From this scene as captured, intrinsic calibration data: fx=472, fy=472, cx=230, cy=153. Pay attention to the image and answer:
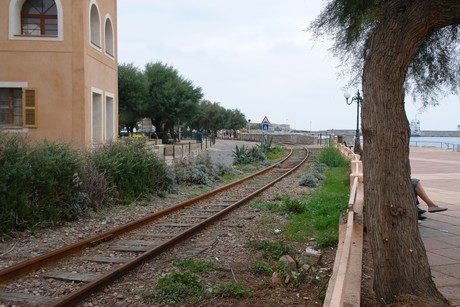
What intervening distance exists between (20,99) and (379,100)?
1677cm

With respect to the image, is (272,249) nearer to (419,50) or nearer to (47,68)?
(419,50)

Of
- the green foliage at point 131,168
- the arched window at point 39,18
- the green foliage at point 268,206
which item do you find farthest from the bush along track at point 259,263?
the arched window at point 39,18

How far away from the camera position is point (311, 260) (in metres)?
6.77

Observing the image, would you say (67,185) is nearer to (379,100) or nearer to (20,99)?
(379,100)

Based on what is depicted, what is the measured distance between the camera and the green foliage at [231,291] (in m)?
5.27

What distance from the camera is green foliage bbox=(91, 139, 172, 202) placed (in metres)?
11.7

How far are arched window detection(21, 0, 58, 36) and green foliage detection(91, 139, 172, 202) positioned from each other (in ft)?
24.5

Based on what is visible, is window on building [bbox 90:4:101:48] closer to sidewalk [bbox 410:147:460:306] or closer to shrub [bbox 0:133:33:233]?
shrub [bbox 0:133:33:233]

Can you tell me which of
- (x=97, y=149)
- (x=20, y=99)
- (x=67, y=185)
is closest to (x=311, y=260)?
(x=67, y=185)

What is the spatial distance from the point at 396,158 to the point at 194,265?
10.8 feet

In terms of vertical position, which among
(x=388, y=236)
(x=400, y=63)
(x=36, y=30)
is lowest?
(x=388, y=236)

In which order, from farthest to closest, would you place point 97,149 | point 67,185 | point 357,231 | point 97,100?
1. point 97,100
2. point 97,149
3. point 67,185
4. point 357,231

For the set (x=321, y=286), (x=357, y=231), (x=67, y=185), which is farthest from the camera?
(x=67, y=185)

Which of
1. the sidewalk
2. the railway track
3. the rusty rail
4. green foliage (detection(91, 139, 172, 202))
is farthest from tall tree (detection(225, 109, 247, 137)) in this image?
the rusty rail
